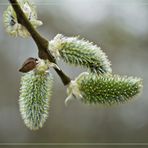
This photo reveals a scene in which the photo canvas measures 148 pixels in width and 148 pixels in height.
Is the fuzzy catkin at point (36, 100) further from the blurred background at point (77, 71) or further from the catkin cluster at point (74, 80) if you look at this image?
the blurred background at point (77, 71)

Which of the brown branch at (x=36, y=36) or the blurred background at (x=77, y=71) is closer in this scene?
the brown branch at (x=36, y=36)

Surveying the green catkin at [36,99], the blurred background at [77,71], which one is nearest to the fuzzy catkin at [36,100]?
the green catkin at [36,99]

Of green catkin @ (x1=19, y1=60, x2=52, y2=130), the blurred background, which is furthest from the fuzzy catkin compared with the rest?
the blurred background

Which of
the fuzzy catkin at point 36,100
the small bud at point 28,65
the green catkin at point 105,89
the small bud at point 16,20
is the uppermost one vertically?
the small bud at point 16,20

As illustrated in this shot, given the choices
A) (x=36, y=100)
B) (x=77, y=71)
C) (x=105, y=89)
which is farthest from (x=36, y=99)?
(x=77, y=71)

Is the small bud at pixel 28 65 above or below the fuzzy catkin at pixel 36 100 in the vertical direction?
above

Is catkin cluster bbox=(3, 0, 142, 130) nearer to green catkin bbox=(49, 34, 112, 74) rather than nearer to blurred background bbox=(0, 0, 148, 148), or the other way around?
green catkin bbox=(49, 34, 112, 74)

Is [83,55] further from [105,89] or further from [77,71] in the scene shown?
[77,71]
